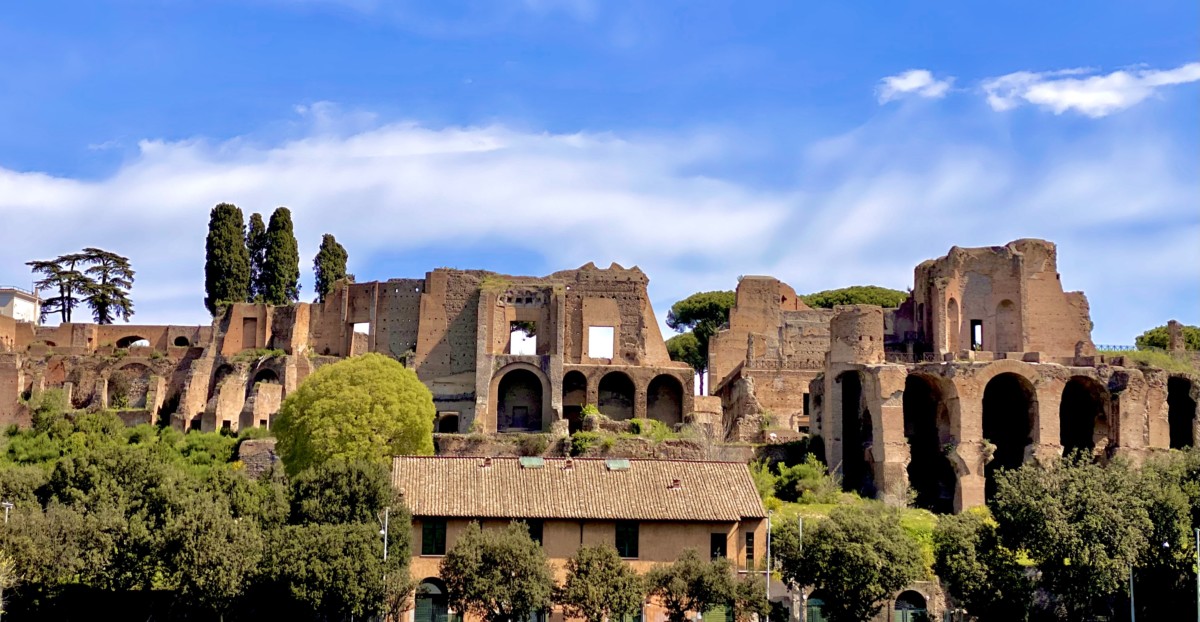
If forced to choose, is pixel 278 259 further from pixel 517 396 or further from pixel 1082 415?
pixel 1082 415

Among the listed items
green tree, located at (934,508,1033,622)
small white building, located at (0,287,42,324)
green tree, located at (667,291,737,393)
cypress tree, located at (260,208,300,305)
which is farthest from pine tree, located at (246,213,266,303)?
green tree, located at (934,508,1033,622)

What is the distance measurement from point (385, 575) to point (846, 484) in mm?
22481

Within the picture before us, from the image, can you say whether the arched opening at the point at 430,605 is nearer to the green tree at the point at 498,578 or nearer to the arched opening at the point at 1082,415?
the green tree at the point at 498,578

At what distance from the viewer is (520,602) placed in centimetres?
3609

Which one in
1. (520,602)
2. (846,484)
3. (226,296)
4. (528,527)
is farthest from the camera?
(226,296)

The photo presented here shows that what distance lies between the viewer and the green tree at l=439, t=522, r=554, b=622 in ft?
118

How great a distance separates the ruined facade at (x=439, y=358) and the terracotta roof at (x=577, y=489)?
17288mm

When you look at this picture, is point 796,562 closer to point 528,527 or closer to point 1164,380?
point 528,527

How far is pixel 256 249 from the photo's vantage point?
73.6 meters

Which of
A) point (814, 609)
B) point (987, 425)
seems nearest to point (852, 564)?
point (814, 609)

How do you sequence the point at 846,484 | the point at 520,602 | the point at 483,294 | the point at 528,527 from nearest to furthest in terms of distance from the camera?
the point at 520,602, the point at 528,527, the point at 846,484, the point at 483,294

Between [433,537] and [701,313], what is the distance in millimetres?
51425

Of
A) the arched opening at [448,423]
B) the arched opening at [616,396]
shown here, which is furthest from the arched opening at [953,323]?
the arched opening at [448,423]

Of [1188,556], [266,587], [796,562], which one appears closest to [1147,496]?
[1188,556]
